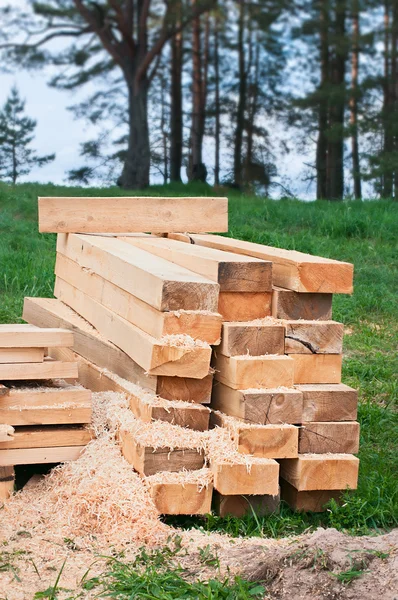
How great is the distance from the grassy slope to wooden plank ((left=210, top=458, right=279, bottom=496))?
19cm

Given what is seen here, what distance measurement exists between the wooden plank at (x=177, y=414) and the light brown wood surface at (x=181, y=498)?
35 cm

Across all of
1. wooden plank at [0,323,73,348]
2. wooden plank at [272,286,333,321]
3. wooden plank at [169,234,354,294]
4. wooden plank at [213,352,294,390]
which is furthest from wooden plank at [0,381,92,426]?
wooden plank at [169,234,354,294]

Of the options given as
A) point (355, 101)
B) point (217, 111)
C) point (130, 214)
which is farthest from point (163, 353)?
point (217, 111)

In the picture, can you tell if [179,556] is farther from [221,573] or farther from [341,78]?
[341,78]

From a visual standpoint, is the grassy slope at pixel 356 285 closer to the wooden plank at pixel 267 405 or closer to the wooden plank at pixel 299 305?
the wooden plank at pixel 267 405

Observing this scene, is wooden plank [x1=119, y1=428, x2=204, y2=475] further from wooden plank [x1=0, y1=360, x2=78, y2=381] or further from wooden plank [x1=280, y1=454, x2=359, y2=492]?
wooden plank [x1=0, y1=360, x2=78, y2=381]

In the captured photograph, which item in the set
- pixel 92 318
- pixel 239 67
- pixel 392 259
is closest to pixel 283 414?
pixel 92 318

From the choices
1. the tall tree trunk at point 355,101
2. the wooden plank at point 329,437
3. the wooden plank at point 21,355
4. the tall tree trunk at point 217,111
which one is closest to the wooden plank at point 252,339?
the wooden plank at point 329,437

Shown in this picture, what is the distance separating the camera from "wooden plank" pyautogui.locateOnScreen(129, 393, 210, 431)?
4223 millimetres

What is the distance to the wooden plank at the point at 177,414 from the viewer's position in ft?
13.9

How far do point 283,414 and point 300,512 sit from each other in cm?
61

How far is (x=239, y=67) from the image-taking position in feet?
73.7

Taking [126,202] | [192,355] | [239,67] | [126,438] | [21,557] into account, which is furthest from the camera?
[239,67]

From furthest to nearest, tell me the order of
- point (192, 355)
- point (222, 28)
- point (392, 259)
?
point (222, 28)
point (392, 259)
point (192, 355)
